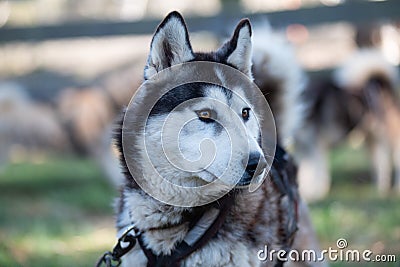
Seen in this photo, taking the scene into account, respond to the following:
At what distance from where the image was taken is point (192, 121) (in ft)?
7.95

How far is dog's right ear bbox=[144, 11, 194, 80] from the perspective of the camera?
7.93 feet

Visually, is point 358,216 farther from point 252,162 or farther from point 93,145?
point 93,145

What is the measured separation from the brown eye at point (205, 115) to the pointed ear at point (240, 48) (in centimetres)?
31

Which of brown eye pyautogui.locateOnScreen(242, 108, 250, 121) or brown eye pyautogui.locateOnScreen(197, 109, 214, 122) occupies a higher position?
brown eye pyautogui.locateOnScreen(242, 108, 250, 121)

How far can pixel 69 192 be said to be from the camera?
23.7 ft

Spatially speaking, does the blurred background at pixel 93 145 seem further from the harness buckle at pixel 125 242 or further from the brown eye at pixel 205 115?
the brown eye at pixel 205 115

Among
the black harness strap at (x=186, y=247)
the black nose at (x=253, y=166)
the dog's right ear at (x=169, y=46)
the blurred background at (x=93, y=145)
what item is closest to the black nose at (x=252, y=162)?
the black nose at (x=253, y=166)

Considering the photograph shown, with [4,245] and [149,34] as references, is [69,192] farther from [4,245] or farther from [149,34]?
[4,245]

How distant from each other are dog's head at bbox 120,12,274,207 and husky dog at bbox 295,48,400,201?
4.43 meters

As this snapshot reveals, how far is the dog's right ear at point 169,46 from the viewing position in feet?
7.93

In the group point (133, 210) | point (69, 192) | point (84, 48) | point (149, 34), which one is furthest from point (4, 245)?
point (84, 48)

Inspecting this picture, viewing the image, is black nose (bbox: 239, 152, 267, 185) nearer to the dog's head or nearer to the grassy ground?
the dog's head

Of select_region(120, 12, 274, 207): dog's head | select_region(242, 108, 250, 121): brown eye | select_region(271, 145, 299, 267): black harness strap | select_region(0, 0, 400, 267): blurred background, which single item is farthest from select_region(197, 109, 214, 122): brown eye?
select_region(0, 0, 400, 267): blurred background

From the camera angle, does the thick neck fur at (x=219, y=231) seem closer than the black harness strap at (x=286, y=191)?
Yes
